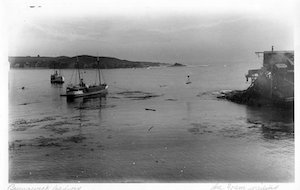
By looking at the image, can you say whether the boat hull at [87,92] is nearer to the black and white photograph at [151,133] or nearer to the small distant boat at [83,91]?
the small distant boat at [83,91]

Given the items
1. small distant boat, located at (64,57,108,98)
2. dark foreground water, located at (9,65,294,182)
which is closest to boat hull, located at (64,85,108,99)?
small distant boat, located at (64,57,108,98)

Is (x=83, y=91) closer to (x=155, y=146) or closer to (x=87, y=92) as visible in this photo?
(x=87, y=92)

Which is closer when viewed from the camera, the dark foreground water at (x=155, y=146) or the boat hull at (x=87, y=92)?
the dark foreground water at (x=155, y=146)

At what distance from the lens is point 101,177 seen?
8.55 metres

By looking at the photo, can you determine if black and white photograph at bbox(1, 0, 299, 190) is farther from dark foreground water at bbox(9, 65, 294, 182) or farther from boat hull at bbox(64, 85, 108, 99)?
boat hull at bbox(64, 85, 108, 99)

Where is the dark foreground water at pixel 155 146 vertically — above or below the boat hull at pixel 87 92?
below

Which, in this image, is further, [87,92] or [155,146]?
[87,92]

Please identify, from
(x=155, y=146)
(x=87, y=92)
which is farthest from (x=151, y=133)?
(x=87, y=92)

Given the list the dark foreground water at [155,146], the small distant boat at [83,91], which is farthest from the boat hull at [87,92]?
the dark foreground water at [155,146]

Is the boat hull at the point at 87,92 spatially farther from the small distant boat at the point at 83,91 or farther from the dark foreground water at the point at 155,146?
the dark foreground water at the point at 155,146

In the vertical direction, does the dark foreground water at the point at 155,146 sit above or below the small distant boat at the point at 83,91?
below

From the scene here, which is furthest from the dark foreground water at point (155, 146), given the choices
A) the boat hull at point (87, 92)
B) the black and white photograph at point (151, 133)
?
the boat hull at point (87, 92)
